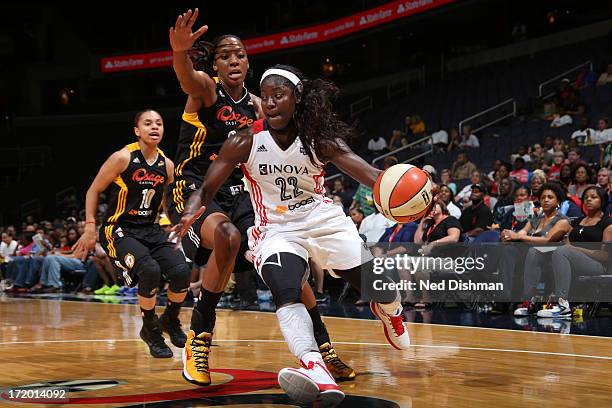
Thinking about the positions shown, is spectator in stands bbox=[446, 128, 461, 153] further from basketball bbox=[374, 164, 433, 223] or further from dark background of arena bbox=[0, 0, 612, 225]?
basketball bbox=[374, 164, 433, 223]

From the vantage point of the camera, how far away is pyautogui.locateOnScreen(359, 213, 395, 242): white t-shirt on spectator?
33.5 feet

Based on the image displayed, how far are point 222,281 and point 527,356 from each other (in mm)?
2191

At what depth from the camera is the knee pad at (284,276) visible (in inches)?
148

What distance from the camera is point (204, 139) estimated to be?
4844 mm

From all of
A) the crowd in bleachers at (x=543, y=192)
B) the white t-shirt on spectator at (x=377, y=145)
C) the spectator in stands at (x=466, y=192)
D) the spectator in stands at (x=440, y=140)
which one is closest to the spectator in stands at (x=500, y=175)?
the crowd in bleachers at (x=543, y=192)

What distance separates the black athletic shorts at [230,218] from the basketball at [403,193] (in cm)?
109

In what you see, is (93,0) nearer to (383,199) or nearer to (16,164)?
(16,164)

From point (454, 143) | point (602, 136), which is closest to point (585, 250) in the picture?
point (602, 136)

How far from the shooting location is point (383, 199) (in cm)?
384

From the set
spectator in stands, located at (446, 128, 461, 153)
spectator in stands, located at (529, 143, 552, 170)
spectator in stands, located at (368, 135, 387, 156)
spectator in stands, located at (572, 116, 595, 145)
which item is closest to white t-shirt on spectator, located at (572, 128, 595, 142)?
spectator in stands, located at (572, 116, 595, 145)

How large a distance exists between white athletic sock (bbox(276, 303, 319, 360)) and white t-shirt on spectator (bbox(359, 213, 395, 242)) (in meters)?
6.46

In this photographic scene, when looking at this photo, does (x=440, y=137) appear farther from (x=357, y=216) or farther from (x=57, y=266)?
(x=57, y=266)

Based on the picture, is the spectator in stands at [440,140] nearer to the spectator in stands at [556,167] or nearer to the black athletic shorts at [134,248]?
the spectator in stands at [556,167]

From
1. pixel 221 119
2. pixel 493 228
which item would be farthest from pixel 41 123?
pixel 221 119
